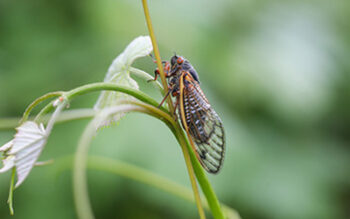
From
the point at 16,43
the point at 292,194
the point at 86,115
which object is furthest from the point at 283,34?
the point at 86,115

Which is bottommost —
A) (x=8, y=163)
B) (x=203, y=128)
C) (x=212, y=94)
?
(x=212, y=94)

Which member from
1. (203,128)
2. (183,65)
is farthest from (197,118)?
(183,65)

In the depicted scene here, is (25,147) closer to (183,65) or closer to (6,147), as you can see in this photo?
(6,147)

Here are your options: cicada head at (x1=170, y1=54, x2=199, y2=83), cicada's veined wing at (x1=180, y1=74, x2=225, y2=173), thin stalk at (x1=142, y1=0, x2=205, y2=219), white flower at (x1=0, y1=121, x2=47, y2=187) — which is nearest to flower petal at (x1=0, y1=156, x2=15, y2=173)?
white flower at (x1=0, y1=121, x2=47, y2=187)

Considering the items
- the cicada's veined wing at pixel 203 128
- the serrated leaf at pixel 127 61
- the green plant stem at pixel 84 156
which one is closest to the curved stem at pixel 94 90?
the green plant stem at pixel 84 156

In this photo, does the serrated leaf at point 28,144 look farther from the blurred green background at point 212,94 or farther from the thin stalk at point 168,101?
the blurred green background at point 212,94

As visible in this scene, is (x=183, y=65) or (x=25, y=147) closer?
(x=25, y=147)

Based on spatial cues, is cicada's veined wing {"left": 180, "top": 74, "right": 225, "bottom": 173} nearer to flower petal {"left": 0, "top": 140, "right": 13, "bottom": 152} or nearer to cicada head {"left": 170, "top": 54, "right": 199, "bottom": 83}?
cicada head {"left": 170, "top": 54, "right": 199, "bottom": 83}
